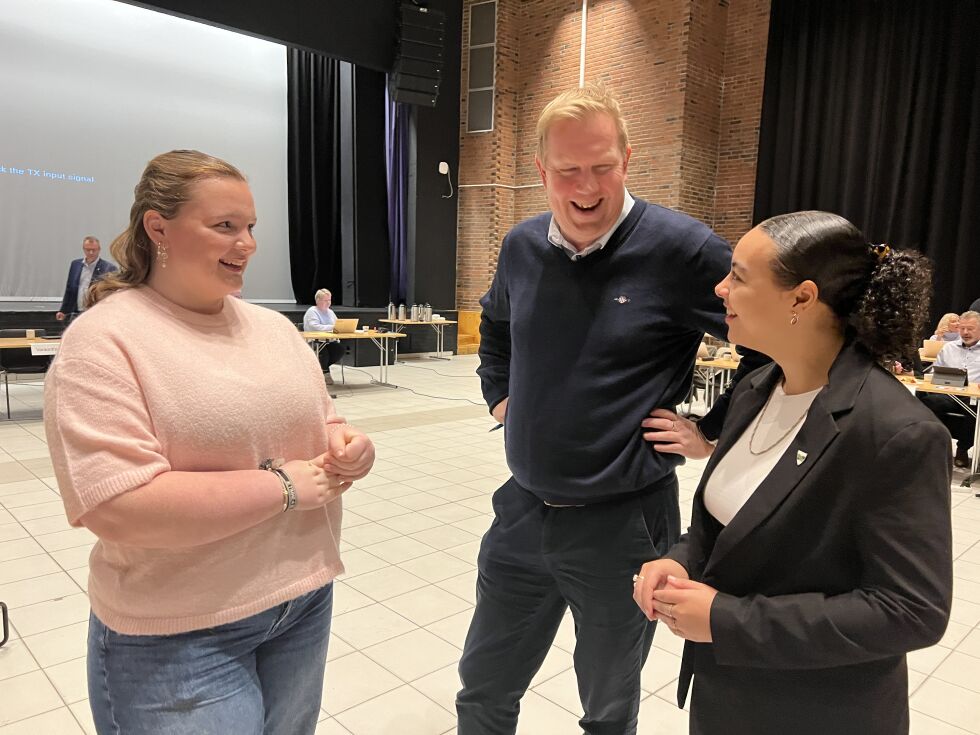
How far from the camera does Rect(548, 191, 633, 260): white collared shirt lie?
1.49 metres

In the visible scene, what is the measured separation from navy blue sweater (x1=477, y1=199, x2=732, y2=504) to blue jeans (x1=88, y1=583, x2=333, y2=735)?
59 centimetres

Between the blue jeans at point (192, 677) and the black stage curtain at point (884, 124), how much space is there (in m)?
10.8

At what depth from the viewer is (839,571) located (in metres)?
0.97

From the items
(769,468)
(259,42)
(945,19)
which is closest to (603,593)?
(769,468)

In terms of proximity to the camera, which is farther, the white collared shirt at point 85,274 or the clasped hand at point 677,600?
the white collared shirt at point 85,274

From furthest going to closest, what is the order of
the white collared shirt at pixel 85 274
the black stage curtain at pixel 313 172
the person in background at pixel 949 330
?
1. the black stage curtain at pixel 313 172
2. the white collared shirt at pixel 85 274
3. the person in background at pixel 949 330

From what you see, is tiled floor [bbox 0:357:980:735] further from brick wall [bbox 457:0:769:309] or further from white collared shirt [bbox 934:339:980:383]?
brick wall [bbox 457:0:769:309]

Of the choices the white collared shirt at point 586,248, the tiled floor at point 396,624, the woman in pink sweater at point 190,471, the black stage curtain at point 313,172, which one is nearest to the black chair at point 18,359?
the tiled floor at point 396,624

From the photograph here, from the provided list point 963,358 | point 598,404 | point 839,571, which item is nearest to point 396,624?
point 598,404

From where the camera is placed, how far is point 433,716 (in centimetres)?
228

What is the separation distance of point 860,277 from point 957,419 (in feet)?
19.2

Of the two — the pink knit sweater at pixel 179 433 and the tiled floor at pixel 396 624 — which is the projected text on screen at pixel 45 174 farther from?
the pink knit sweater at pixel 179 433

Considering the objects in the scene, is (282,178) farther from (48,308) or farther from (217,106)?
(48,308)

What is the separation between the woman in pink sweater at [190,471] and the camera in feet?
3.30
